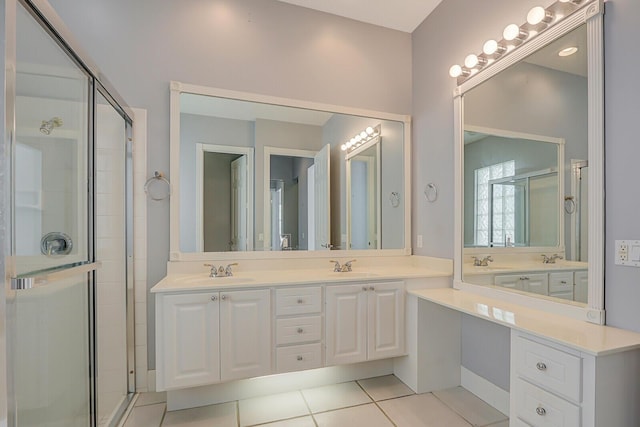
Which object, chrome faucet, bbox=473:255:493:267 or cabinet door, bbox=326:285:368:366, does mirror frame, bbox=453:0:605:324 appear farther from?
cabinet door, bbox=326:285:368:366

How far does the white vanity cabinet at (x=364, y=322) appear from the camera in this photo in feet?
6.93

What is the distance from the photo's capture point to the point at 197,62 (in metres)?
2.29

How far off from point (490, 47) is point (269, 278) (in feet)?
6.93

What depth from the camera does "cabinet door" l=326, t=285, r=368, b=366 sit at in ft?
6.90

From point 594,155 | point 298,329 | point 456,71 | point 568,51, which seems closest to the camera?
point 594,155

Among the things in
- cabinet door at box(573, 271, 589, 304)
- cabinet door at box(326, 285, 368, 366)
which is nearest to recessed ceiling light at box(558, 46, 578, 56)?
cabinet door at box(573, 271, 589, 304)

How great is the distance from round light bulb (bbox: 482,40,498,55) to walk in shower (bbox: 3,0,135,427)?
7.55ft

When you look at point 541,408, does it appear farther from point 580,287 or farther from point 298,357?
point 298,357

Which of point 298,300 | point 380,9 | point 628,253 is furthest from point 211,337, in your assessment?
point 380,9

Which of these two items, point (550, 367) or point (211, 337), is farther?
point (211, 337)

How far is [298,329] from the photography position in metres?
2.04

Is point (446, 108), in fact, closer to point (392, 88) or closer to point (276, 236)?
point (392, 88)

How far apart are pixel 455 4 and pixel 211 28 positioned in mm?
1872

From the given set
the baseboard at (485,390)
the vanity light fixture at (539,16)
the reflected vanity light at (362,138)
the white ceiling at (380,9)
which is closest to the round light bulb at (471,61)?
the vanity light fixture at (539,16)
